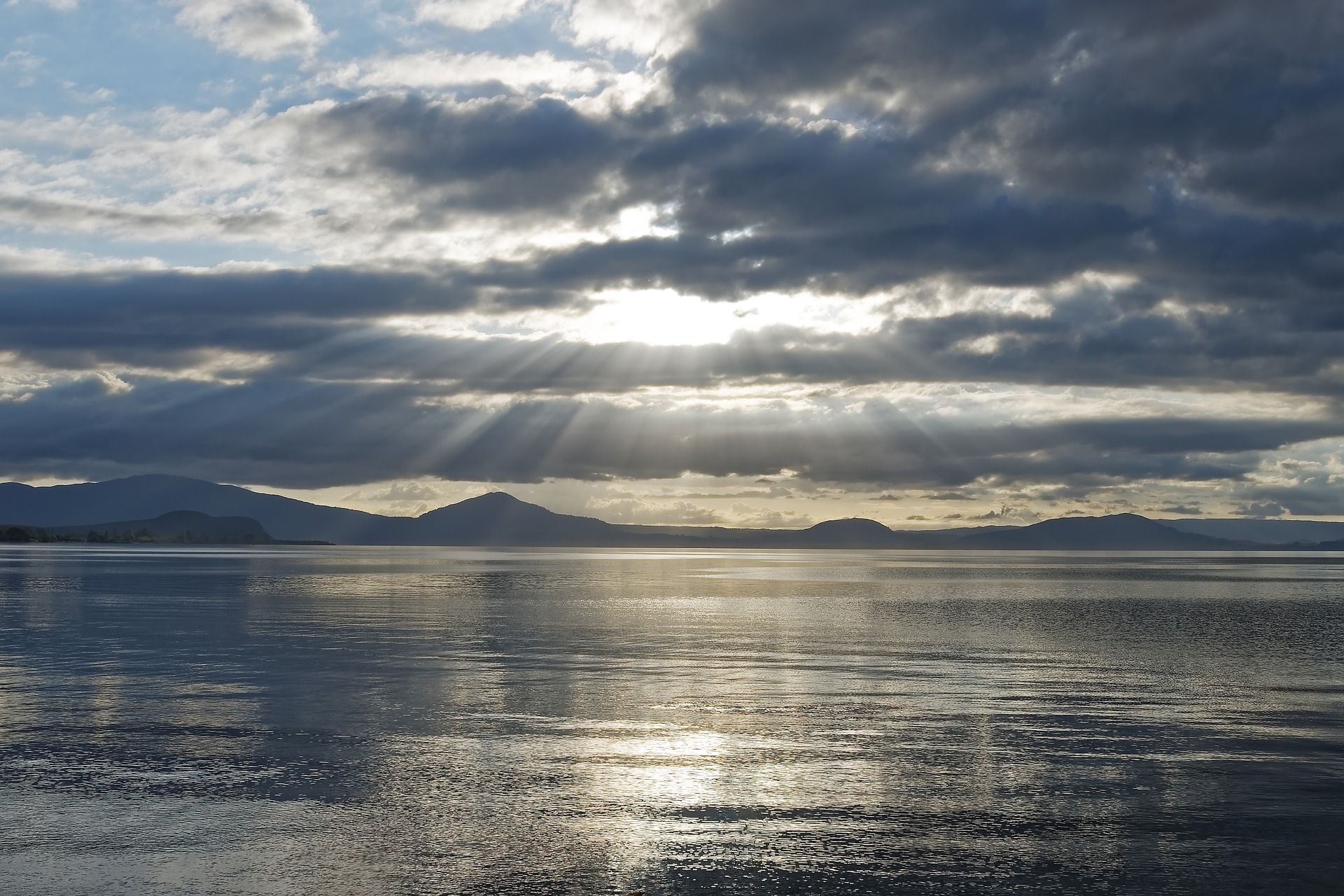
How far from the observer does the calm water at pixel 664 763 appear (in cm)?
1455

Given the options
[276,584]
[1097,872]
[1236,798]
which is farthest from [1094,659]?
[276,584]

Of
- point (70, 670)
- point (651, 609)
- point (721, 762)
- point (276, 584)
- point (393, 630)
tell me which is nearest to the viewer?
point (721, 762)

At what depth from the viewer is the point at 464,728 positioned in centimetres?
2425

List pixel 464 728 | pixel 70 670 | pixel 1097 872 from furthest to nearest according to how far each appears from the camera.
Answer: pixel 70 670 < pixel 464 728 < pixel 1097 872

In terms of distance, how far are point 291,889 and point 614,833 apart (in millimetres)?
4405

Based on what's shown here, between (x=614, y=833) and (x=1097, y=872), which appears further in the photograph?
(x=614, y=833)

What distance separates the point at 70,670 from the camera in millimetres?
34250

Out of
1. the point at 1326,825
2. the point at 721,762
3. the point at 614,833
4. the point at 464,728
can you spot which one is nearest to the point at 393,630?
the point at 464,728

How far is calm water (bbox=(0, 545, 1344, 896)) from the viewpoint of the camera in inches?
573

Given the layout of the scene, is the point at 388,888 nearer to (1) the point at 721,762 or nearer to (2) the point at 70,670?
(1) the point at 721,762

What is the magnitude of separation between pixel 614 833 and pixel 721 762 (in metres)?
5.21

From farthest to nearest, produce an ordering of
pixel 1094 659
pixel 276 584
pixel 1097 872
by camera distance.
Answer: pixel 276 584 < pixel 1094 659 < pixel 1097 872

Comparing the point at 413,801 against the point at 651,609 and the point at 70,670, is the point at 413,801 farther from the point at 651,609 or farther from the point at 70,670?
the point at 651,609

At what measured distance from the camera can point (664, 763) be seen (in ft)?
68.2
